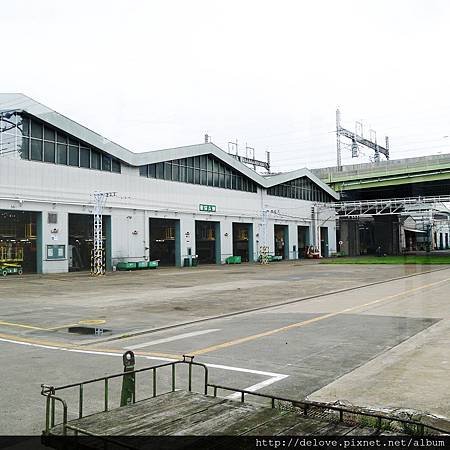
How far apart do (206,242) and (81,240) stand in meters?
16.8

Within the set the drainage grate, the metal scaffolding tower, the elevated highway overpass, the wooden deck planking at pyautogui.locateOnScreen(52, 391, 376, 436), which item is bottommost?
the drainage grate

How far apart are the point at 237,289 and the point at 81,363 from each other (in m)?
16.3

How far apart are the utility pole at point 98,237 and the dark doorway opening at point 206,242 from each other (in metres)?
17.1

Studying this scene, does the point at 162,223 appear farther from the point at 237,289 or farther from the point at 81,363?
the point at 81,363

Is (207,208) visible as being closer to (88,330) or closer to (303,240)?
(303,240)

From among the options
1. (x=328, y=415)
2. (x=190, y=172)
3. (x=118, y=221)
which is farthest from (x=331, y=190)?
(x=328, y=415)

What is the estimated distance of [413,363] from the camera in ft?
28.0

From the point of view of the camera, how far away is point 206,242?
61375 mm

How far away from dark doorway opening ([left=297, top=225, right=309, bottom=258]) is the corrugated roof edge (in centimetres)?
1226

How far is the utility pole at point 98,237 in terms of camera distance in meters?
39.0

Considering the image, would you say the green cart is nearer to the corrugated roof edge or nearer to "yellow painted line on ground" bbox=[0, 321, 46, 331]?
the corrugated roof edge

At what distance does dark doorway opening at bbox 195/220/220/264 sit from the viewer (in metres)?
58.6

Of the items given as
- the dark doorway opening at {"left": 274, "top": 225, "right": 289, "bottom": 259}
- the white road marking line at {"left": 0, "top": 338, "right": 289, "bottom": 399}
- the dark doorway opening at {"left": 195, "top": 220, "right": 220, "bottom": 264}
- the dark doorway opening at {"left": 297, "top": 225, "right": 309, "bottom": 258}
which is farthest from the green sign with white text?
the white road marking line at {"left": 0, "top": 338, "right": 289, "bottom": 399}

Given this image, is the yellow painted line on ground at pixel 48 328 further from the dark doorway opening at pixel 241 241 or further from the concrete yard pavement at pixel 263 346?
the dark doorway opening at pixel 241 241
